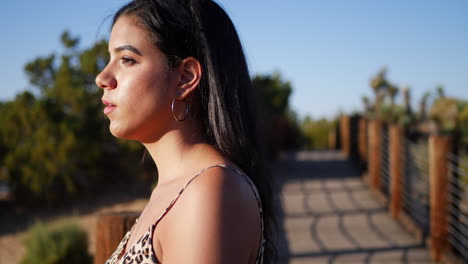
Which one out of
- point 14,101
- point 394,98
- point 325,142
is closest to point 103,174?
point 14,101

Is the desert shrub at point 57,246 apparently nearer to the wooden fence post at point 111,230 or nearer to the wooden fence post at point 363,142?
the wooden fence post at point 111,230

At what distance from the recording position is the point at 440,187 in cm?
425

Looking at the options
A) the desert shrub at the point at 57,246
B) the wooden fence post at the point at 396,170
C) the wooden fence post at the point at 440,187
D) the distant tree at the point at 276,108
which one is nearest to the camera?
the wooden fence post at the point at 440,187

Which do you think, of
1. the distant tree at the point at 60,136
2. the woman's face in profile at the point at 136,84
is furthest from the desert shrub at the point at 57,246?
the distant tree at the point at 60,136

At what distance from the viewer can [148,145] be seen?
1286 millimetres

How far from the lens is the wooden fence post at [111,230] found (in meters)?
1.91

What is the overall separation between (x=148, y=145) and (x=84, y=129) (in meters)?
10.7

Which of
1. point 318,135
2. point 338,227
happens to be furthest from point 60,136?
point 318,135

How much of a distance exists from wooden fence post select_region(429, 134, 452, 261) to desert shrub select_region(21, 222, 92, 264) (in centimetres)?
332

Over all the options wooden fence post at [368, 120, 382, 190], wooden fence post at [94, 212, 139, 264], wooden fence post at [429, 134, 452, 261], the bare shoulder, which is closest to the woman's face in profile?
the bare shoulder

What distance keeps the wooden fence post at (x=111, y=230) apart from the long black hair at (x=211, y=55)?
80cm

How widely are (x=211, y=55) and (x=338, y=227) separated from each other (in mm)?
4873

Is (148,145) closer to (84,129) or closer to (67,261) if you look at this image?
(67,261)

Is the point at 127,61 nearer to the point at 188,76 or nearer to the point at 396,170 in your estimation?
the point at 188,76
